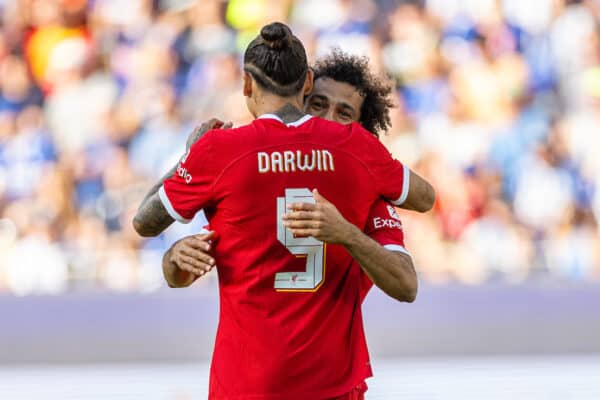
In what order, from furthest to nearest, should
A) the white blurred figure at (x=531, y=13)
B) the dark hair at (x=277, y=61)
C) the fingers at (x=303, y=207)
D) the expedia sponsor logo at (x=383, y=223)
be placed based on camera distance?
the white blurred figure at (x=531, y=13) → the expedia sponsor logo at (x=383, y=223) → the dark hair at (x=277, y=61) → the fingers at (x=303, y=207)

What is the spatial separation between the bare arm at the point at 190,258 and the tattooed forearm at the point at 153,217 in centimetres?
8

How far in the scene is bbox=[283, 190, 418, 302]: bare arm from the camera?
312cm

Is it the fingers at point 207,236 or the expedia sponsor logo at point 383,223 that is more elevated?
the expedia sponsor logo at point 383,223

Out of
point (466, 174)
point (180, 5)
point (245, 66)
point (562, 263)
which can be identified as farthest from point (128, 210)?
point (245, 66)

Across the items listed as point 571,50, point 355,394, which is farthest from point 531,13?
point 355,394

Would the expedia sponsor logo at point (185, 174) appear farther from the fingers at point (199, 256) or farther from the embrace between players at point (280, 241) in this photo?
the fingers at point (199, 256)

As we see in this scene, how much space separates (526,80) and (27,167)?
4359mm

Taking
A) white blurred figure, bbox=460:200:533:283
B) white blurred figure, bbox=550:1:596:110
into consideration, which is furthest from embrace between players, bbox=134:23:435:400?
white blurred figure, bbox=550:1:596:110

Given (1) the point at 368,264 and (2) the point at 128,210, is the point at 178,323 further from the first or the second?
(1) the point at 368,264

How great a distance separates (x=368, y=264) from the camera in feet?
10.6

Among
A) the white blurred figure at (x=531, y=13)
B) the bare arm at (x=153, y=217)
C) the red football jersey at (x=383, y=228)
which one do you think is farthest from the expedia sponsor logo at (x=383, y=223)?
the white blurred figure at (x=531, y=13)

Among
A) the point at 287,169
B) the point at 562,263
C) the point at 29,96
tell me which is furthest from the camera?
the point at 29,96

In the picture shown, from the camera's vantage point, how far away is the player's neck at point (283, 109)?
3.34 metres

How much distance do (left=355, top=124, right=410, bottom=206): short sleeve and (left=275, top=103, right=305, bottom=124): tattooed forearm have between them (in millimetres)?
179
